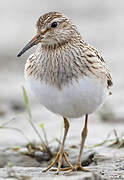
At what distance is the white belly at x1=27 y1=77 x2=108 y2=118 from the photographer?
4.21 m

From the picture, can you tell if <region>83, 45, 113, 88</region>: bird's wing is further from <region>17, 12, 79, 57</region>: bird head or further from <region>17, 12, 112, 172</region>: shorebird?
<region>17, 12, 79, 57</region>: bird head

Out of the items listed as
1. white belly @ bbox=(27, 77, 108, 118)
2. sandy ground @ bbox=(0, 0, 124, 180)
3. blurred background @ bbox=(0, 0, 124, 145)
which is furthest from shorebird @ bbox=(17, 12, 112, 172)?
blurred background @ bbox=(0, 0, 124, 145)

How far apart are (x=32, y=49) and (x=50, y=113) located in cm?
427

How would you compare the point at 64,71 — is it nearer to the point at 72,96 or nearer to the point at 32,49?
the point at 72,96

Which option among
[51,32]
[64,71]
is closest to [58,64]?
[64,71]

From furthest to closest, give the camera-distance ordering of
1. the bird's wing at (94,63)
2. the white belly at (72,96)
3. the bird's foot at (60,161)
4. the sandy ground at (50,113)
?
1. the sandy ground at (50,113)
2. the bird's foot at (60,161)
3. the bird's wing at (94,63)
4. the white belly at (72,96)

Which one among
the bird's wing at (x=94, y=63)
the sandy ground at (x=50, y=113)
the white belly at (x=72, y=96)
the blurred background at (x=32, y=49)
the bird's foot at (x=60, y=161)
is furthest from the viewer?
the blurred background at (x=32, y=49)

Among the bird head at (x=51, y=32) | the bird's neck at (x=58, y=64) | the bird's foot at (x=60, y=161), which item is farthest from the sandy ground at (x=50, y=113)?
the bird head at (x=51, y=32)

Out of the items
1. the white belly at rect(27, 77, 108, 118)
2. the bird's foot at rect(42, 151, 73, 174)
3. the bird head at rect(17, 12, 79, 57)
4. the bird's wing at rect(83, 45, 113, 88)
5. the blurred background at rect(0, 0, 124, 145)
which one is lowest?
the blurred background at rect(0, 0, 124, 145)

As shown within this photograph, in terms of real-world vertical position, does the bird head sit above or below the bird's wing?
above

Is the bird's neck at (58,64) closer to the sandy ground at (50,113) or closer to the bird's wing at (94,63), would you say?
the bird's wing at (94,63)

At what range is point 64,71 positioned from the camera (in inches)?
170

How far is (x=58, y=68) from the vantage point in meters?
4.35

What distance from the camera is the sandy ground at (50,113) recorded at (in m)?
4.81
